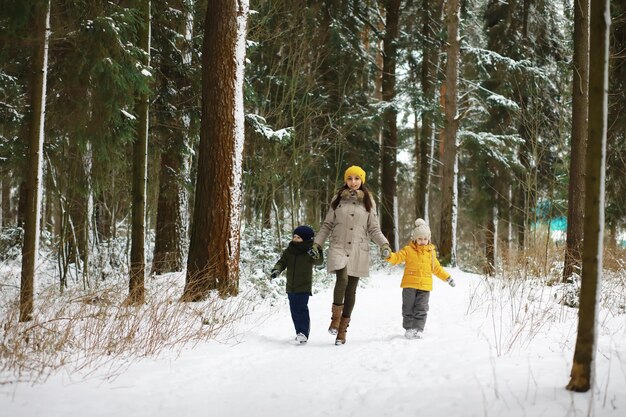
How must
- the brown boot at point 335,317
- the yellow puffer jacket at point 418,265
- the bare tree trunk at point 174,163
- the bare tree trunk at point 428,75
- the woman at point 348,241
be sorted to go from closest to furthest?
the woman at point 348,241
the brown boot at point 335,317
the yellow puffer jacket at point 418,265
the bare tree trunk at point 174,163
the bare tree trunk at point 428,75

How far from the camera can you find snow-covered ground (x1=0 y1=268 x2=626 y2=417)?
294 centimetres

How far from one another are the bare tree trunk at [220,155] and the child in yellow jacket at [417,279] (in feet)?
8.35

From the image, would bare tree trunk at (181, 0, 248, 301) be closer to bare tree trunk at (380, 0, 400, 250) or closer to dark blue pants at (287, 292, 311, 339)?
dark blue pants at (287, 292, 311, 339)

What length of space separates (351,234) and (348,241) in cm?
9

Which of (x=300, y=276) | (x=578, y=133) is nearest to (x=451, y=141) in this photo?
(x=578, y=133)

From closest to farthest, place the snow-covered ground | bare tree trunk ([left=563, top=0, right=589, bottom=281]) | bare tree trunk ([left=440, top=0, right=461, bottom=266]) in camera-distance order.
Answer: the snow-covered ground
bare tree trunk ([left=563, top=0, right=589, bottom=281])
bare tree trunk ([left=440, top=0, right=461, bottom=266])

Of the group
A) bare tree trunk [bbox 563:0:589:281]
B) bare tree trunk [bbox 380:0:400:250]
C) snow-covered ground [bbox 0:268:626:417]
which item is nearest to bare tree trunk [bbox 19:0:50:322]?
snow-covered ground [bbox 0:268:626:417]

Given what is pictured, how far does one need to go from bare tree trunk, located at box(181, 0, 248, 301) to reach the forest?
0.02 meters

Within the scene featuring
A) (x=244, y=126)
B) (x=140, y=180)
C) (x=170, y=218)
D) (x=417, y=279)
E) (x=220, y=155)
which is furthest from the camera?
(x=170, y=218)

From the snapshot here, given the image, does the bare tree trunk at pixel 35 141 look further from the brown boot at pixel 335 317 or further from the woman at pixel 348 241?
the brown boot at pixel 335 317

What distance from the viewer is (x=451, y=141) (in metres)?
13.0

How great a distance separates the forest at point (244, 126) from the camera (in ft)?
19.9

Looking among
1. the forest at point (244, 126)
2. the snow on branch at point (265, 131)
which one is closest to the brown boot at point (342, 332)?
the forest at point (244, 126)

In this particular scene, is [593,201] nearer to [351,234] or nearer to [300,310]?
[351,234]
